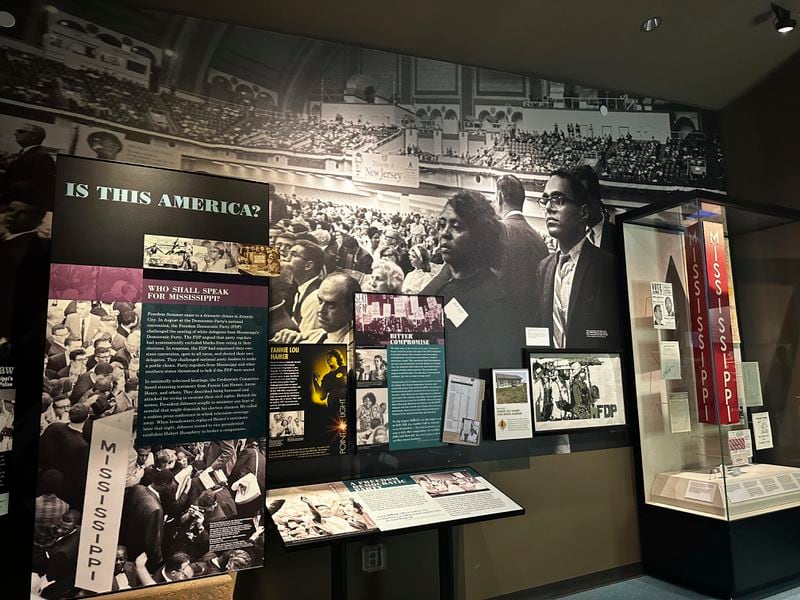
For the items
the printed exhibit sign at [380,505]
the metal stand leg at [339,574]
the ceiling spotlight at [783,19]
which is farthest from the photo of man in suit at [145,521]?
the ceiling spotlight at [783,19]

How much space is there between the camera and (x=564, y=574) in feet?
10.5

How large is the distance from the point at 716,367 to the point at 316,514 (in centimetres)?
247

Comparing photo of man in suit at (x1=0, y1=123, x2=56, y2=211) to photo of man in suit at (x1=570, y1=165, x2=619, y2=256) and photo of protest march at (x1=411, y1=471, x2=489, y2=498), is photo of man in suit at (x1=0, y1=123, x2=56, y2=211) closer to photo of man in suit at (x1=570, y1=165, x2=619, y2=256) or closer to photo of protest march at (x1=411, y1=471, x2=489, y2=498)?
photo of protest march at (x1=411, y1=471, x2=489, y2=498)

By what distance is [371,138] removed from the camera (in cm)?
305

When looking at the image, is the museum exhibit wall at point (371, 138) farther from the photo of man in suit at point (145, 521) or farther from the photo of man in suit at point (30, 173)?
the photo of man in suit at point (145, 521)

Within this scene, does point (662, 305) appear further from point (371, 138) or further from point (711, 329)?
point (371, 138)

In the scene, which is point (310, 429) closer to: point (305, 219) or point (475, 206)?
point (305, 219)

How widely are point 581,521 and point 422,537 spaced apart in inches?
44.3

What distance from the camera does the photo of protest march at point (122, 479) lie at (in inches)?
73.8

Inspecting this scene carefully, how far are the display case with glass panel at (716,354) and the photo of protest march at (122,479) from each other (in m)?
2.61

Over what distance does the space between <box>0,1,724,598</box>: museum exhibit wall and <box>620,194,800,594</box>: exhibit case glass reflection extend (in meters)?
0.27

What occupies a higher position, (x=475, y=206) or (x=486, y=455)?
(x=475, y=206)

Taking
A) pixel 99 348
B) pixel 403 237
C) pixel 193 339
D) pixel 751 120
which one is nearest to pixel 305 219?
pixel 403 237

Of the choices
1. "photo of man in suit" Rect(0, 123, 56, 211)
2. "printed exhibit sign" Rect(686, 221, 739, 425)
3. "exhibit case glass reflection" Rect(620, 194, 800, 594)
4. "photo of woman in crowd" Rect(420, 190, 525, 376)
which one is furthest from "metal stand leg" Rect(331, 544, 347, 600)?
"printed exhibit sign" Rect(686, 221, 739, 425)
